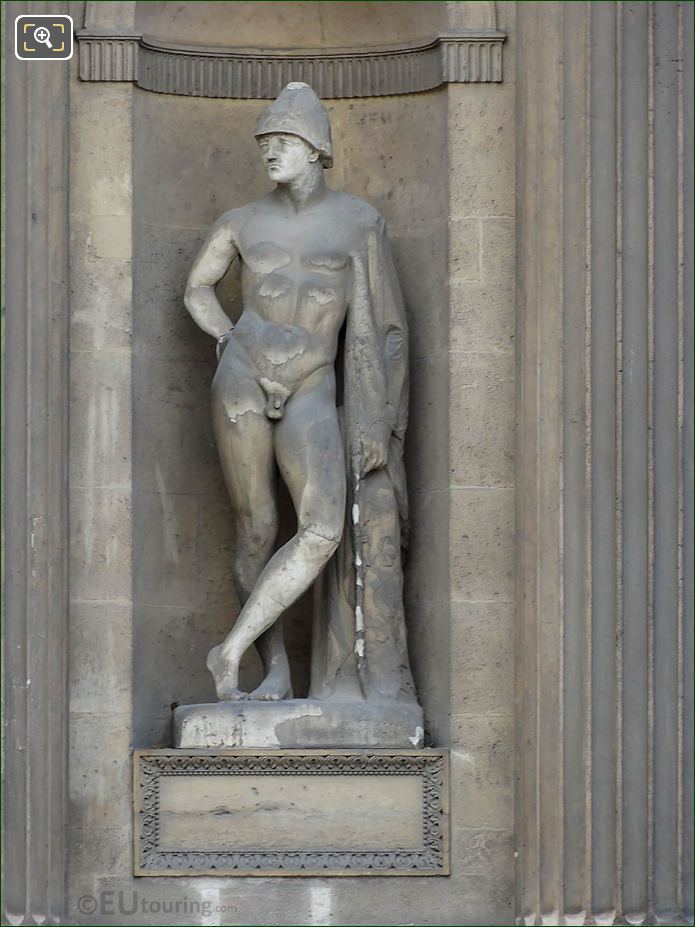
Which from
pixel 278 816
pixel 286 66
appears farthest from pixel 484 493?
pixel 286 66

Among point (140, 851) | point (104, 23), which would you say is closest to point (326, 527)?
point (140, 851)

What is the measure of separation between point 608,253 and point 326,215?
1316 mm

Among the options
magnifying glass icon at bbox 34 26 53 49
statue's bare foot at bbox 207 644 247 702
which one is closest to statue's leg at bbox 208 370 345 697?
statue's bare foot at bbox 207 644 247 702

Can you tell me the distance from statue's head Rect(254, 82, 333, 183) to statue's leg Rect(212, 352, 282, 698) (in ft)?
2.79

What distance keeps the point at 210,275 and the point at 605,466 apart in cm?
201

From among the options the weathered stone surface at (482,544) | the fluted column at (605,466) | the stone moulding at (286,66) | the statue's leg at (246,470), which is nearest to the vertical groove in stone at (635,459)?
the fluted column at (605,466)

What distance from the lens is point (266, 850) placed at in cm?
1348

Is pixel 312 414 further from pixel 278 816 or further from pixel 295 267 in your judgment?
pixel 278 816

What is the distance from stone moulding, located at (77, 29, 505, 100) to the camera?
45.6 ft

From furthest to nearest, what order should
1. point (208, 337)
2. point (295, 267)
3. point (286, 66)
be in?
point (286, 66), point (208, 337), point (295, 267)

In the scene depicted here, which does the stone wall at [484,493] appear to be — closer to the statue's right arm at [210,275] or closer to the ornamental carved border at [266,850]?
the ornamental carved border at [266,850]

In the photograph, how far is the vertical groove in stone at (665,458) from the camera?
43.8 feet

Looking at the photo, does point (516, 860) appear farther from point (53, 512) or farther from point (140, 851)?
point (53, 512)

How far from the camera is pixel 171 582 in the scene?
556 inches
